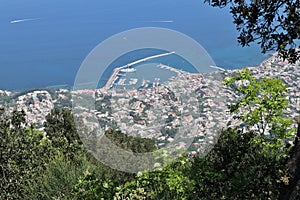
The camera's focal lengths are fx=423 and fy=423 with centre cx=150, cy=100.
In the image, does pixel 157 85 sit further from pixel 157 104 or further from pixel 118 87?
pixel 157 104

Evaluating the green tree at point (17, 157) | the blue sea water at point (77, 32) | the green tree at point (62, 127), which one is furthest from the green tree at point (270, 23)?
the blue sea water at point (77, 32)

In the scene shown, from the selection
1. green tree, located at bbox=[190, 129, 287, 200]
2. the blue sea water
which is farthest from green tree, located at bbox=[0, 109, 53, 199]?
the blue sea water

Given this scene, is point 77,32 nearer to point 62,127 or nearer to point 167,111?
point 62,127

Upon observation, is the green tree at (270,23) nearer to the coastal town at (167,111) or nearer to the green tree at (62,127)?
the coastal town at (167,111)

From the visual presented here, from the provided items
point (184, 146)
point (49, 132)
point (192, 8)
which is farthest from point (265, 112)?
point (192, 8)

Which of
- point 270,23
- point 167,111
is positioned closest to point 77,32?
point 167,111

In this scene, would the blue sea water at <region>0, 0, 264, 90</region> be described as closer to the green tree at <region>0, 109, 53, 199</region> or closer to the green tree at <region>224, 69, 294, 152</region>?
the green tree at <region>0, 109, 53, 199</region>
